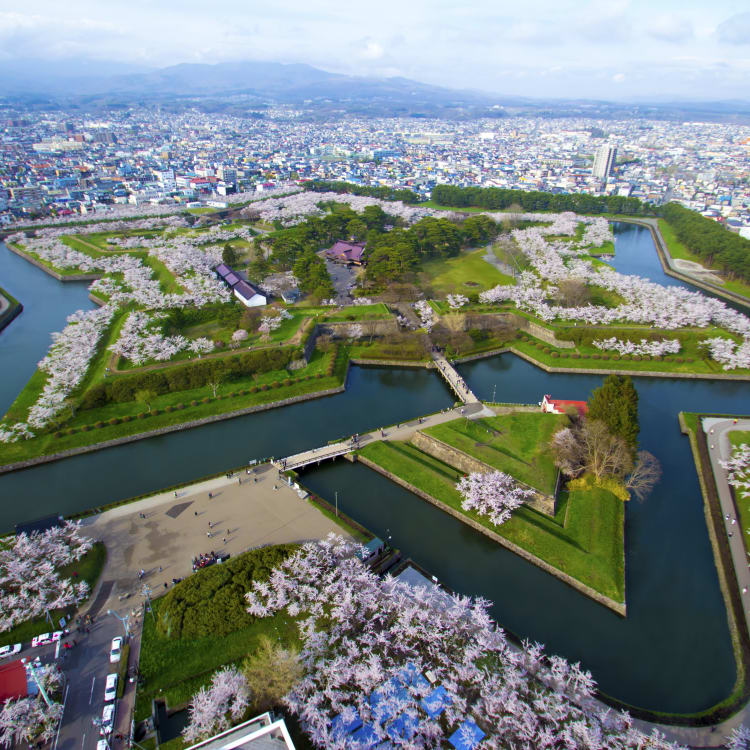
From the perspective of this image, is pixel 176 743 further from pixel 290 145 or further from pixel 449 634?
pixel 290 145

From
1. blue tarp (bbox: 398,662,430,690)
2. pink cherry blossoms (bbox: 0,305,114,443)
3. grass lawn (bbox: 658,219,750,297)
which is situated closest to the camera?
blue tarp (bbox: 398,662,430,690)

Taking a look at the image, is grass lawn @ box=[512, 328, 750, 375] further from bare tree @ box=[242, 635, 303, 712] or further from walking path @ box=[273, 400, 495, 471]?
bare tree @ box=[242, 635, 303, 712]

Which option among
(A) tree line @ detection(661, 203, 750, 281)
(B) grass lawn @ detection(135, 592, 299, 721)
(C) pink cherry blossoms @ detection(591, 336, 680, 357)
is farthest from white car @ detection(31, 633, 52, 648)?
(A) tree line @ detection(661, 203, 750, 281)

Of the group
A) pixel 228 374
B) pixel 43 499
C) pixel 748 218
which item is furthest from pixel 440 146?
pixel 43 499

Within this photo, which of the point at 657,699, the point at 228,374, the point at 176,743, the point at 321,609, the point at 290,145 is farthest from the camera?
the point at 290,145

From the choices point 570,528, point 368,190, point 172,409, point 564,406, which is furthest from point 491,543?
point 368,190

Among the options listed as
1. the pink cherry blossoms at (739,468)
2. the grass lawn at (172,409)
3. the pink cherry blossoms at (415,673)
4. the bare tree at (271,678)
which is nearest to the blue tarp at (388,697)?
the pink cherry blossoms at (415,673)
